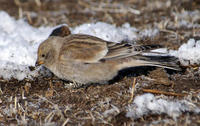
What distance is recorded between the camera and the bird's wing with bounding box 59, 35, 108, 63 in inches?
202

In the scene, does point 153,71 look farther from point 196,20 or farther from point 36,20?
point 36,20

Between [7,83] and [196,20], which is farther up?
[196,20]

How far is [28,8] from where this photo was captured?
9516 millimetres

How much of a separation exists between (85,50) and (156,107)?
62.9 inches

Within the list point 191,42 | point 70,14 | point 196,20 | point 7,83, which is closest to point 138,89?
point 191,42

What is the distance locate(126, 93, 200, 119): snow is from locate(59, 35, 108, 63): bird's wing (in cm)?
108

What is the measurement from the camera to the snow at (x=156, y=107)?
13.1 ft

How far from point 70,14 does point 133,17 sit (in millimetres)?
1711

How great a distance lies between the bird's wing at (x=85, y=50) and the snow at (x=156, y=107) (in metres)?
1.08

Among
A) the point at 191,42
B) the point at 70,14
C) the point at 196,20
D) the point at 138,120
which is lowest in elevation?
the point at 138,120

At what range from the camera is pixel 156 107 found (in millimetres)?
4121

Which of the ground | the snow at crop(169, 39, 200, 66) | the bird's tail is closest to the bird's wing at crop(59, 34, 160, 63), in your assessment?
the bird's tail

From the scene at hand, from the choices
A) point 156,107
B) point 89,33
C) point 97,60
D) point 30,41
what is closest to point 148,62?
point 97,60

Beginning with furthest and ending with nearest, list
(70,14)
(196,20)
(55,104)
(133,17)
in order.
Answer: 1. (70,14)
2. (133,17)
3. (196,20)
4. (55,104)
